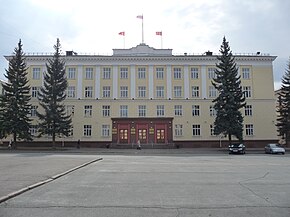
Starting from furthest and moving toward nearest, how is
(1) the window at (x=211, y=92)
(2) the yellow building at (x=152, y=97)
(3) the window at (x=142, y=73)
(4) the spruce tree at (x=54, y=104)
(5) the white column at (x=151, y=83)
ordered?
(3) the window at (x=142, y=73) → (1) the window at (x=211, y=92) → (5) the white column at (x=151, y=83) → (2) the yellow building at (x=152, y=97) → (4) the spruce tree at (x=54, y=104)

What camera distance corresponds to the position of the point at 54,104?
43750 millimetres

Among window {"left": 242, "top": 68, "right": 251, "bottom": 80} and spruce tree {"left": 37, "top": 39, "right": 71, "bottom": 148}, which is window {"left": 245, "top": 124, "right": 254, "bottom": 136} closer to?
window {"left": 242, "top": 68, "right": 251, "bottom": 80}

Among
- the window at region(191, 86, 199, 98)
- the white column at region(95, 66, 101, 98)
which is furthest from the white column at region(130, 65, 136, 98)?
the window at region(191, 86, 199, 98)

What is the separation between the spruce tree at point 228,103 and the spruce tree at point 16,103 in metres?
26.6

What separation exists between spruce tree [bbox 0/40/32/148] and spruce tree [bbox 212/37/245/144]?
26599mm

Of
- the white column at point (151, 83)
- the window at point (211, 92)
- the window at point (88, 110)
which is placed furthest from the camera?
the window at point (211, 92)

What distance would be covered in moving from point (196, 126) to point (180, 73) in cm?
927

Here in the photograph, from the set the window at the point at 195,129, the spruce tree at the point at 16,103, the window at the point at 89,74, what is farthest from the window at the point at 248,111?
the spruce tree at the point at 16,103

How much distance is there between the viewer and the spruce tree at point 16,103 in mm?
41531

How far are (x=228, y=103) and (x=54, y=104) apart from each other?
24411mm

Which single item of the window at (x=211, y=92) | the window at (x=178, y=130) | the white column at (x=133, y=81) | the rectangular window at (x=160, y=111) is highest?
the white column at (x=133, y=81)

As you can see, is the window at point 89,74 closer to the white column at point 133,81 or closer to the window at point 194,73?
the white column at point 133,81

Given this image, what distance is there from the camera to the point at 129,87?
167 ft

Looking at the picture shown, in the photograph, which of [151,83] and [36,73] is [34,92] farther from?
[151,83]
